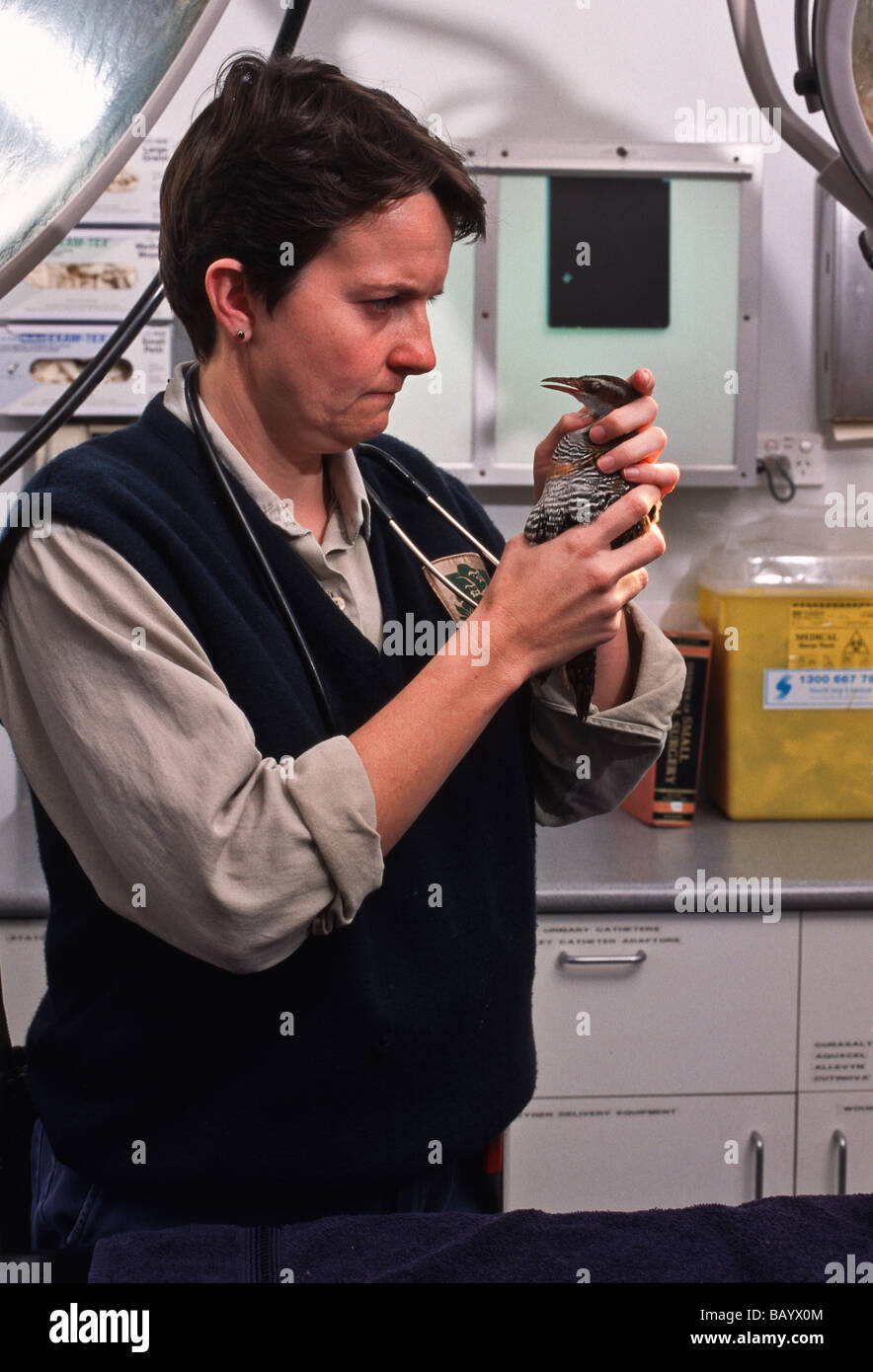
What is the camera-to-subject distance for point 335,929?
840mm

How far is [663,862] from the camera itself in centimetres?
169

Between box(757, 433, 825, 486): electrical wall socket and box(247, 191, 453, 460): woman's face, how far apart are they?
1350 mm

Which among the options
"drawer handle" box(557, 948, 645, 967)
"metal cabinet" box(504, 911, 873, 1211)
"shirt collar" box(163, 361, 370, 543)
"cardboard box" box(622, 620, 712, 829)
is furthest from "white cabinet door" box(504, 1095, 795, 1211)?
"shirt collar" box(163, 361, 370, 543)

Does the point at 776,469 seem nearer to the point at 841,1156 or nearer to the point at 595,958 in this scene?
the point at 595,958

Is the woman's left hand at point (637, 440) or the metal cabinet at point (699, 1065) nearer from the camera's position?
the woman's left hand at point (637, 440)

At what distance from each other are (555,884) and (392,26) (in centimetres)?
143

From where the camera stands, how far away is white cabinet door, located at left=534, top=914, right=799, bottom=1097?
1.57m

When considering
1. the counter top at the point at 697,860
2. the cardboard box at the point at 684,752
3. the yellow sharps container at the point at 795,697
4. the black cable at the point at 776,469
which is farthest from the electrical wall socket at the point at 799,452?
the counter top at the point at 697,860

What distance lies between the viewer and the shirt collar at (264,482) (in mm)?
869

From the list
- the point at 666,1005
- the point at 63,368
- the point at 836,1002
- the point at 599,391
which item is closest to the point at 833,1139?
the point at 836,1002

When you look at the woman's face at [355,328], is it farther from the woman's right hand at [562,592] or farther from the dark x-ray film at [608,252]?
the dark x-ray film at [608,252]

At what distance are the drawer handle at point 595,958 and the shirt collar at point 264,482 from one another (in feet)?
2.65

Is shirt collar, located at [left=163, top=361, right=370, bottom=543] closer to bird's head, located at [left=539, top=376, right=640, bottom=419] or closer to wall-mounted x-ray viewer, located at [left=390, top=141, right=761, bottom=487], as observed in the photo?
bird's head, located at [left=539, top=376, right=640, bottom=419]
